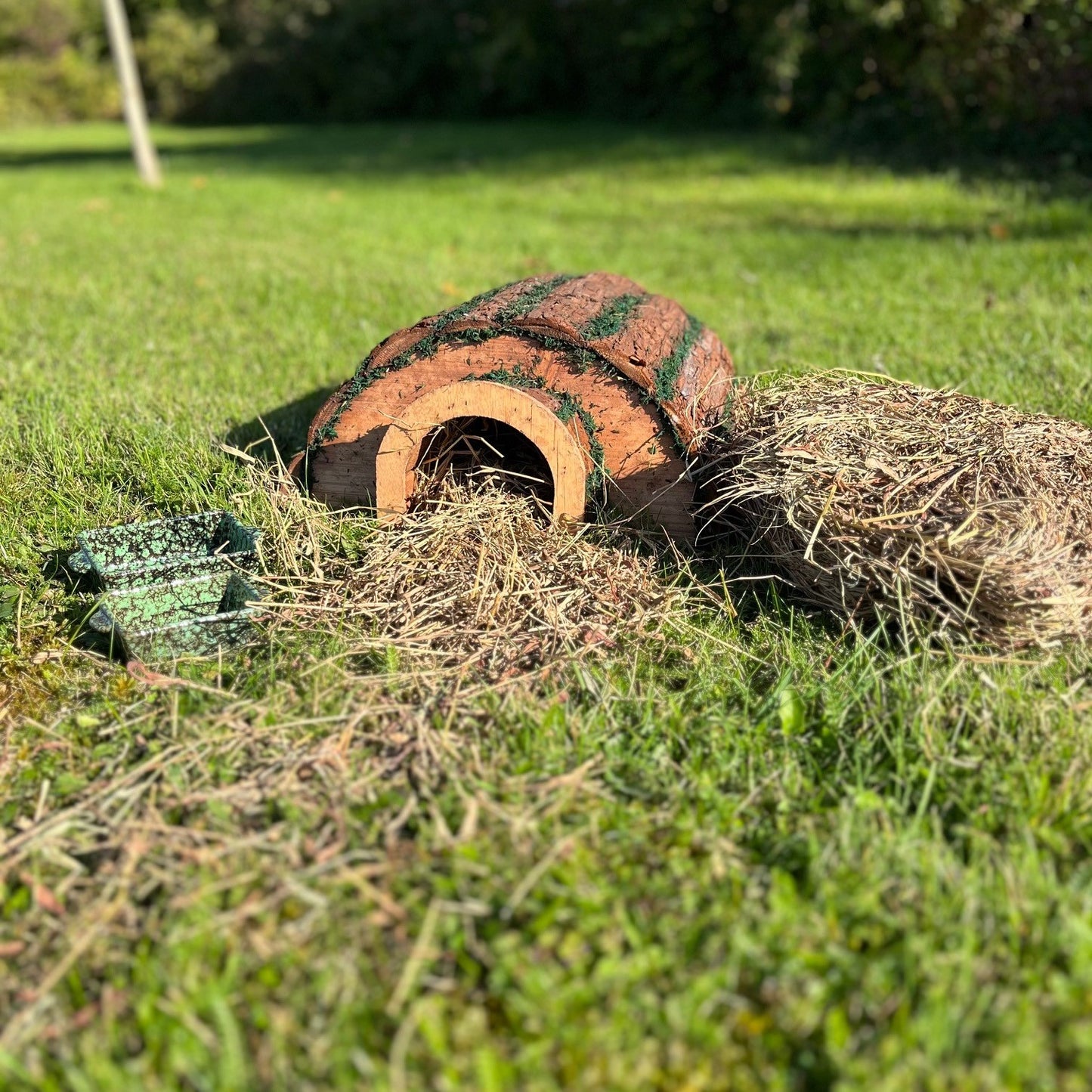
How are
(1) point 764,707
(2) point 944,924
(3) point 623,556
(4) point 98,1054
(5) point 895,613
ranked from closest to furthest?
1. (4) point 98,1054
2. (2) point 944,924
3. (1) point 764,707
4. (5) point 895,613
5. (3) point 623,556

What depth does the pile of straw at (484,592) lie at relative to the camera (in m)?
2.76

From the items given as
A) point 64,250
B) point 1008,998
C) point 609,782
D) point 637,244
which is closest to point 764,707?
point 609,782

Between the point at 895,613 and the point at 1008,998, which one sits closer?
the point at 1008,998

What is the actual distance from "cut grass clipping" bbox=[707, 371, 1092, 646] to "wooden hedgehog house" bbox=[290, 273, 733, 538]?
0.17 metres

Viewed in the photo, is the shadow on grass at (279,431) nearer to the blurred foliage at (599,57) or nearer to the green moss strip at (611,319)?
the green moss strip at (611,319)

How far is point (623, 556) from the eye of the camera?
10.2ft

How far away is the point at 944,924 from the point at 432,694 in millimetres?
1218

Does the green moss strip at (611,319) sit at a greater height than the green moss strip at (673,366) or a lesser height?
greater

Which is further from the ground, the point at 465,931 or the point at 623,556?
the point at 623,556

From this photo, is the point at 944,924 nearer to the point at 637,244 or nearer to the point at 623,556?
the point at 623,556

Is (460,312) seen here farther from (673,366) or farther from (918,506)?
(918,506)

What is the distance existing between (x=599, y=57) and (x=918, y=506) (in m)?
19.2

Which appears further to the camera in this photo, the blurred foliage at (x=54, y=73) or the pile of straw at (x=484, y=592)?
the blurred foliage at (x=54, y=73)

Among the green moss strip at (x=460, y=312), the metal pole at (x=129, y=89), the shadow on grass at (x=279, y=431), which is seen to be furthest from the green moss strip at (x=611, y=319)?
the metal pole at (x=129, y=89)
